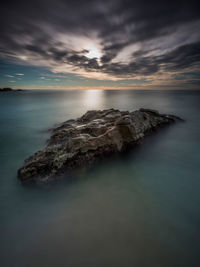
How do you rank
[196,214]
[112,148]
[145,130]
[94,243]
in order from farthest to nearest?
1. [145,130]
2. [112,148]
3. [196,214]
4. [94,243]

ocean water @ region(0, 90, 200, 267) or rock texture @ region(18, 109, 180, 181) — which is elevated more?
rock texture @ region(18, 109, 180, 181)

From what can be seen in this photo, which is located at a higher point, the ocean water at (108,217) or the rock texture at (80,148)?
the rock texture at (80,148)

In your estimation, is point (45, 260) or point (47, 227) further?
point (47, 227)

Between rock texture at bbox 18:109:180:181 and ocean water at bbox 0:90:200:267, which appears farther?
rock texture at bbox 18:109:180:181

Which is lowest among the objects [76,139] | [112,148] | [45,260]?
[45,260]

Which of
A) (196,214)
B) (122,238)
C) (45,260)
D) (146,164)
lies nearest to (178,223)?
(196,214)

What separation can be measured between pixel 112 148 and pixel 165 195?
324 cm

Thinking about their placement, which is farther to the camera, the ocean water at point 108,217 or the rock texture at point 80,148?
the rock texture at point 80,148

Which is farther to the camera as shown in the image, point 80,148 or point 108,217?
point 80,148

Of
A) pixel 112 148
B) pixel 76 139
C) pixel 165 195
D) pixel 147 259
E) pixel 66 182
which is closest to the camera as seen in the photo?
pixel 147 259

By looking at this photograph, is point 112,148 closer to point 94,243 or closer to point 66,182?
point 66,182

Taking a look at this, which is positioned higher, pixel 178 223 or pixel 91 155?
pixel 91 155

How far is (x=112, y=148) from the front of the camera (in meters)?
6.77

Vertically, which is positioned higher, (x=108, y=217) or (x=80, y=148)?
(x=80, y=148)
